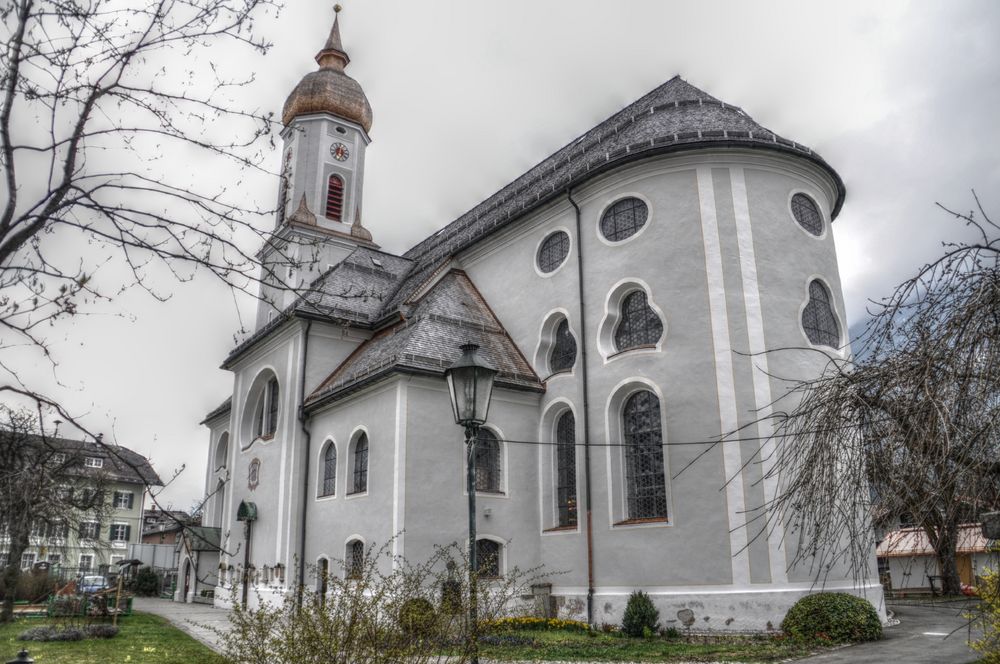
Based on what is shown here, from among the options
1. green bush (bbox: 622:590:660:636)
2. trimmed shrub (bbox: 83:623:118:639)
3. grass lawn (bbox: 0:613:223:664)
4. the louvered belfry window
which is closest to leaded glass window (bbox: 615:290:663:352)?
green bush (bbox: 622:590:660:636)

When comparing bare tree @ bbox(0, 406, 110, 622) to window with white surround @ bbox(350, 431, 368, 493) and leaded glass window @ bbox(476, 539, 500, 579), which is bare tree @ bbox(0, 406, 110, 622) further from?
leaded glass window @ bbox(476, 539, 500, 579)

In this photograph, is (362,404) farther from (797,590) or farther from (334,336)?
(797,590)

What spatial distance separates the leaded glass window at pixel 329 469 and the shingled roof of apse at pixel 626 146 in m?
4.65

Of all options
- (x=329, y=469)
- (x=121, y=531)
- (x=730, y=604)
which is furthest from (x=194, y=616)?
(x=121, y=531)

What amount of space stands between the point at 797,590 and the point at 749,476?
2.19m

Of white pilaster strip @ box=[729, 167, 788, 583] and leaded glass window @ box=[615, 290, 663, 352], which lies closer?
white pilaster strip @ box=[729, 167, 788, 583]

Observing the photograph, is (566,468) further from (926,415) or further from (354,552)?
(926,415)

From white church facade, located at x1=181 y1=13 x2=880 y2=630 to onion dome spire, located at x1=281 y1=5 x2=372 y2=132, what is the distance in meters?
A: 13.6

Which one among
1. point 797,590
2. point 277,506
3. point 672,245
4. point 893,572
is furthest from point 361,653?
point 893,572

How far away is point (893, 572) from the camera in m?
35.0

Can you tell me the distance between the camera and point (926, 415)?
522 cm

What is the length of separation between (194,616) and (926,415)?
20.8 m

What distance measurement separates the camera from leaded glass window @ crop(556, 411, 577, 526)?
1798 cm

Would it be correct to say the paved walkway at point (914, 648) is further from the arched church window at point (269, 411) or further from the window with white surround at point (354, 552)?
the arched church window at point (269, 411)
